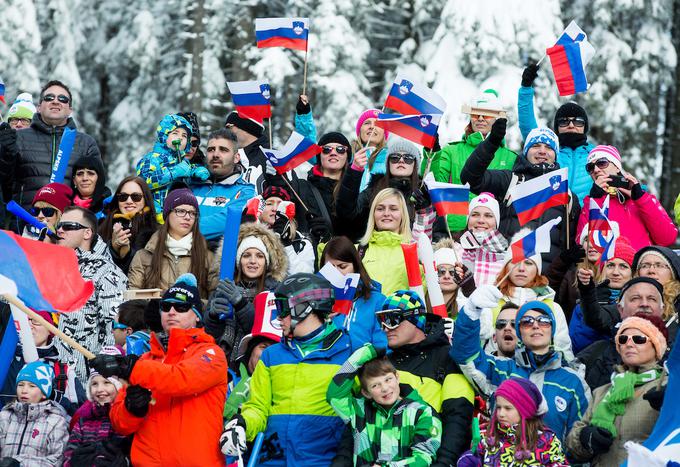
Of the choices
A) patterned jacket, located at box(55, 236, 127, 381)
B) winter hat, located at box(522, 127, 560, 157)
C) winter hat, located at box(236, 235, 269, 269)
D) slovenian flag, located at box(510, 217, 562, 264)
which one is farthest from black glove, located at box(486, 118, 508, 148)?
patterned jacket, located at box(55, 236, 127, 381)

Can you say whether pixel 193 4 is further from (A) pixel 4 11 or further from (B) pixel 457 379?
(B) pixel 457 379

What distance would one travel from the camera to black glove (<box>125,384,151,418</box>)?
25.8 feet

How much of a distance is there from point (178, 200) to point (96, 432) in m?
2.57

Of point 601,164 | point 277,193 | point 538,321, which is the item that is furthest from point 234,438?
point 601,164

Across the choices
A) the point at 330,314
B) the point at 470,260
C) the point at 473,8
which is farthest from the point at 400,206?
the point at 473,8

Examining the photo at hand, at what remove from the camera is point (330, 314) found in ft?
28.0

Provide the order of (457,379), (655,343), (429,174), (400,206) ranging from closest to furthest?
(655,343)
(457,379)
(400,206)
(429,174)

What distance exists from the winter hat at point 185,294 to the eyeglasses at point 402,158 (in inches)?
123

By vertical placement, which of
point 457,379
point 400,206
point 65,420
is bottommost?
point 65,420

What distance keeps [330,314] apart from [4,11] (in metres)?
18.8

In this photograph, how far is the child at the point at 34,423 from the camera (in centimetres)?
838

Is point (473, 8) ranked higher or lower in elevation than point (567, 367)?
higher

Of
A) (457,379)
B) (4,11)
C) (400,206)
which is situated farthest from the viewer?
(4,11)

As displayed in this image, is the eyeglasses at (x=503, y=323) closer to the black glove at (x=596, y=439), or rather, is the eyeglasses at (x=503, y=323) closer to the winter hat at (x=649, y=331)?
the winter hat at (x=649, y=331)
